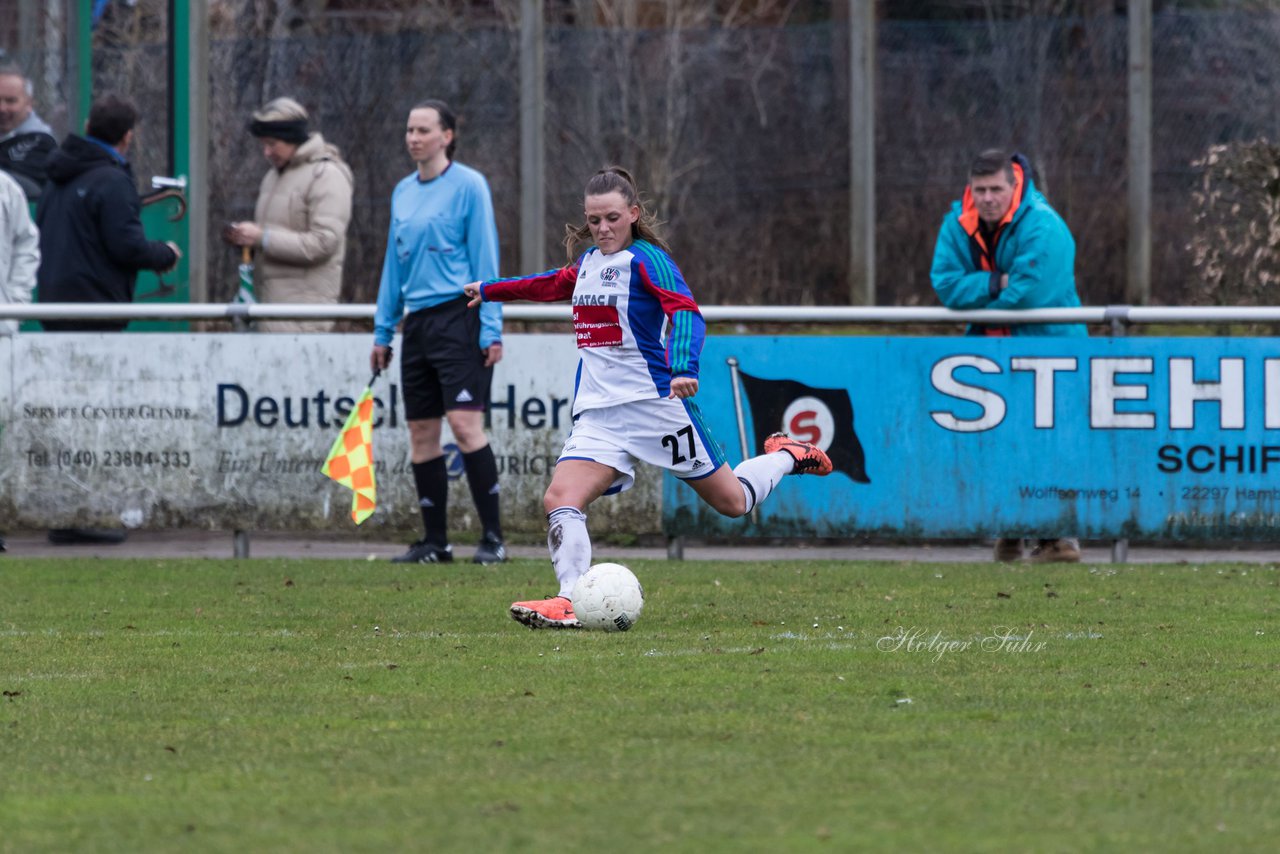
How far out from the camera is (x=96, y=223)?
12.3m

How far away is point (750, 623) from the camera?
8.19 m

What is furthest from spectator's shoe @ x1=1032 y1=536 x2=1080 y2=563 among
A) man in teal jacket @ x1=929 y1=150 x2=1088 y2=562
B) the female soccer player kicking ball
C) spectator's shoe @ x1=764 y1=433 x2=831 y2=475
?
the female soccer player kicking ball

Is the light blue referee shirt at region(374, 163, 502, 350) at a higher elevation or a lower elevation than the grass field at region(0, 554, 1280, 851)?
higher

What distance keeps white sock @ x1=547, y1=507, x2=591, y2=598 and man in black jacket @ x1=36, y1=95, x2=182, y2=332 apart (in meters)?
4.96

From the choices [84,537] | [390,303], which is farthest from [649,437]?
[84,537]

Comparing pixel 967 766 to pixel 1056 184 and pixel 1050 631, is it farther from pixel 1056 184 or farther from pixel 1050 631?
pixel 1056 184

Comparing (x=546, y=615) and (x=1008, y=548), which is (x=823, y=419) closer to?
(x=1008, y=548)

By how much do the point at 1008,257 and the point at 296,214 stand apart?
4.40m

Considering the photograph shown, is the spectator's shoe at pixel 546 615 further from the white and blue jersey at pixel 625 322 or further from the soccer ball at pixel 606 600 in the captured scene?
the white and blue jersey at pixel 625 322

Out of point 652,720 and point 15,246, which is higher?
point 15,246

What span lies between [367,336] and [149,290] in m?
3.89

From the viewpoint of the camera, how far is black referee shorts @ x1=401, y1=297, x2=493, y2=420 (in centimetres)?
1032

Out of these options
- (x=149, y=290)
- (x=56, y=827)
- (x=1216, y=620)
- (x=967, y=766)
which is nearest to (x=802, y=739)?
(x=967, y=766)

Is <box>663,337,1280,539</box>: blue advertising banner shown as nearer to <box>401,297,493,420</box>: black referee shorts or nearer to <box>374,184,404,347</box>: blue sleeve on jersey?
<box>401,297,493,420</box>: black referee shorts
